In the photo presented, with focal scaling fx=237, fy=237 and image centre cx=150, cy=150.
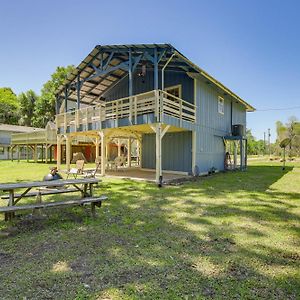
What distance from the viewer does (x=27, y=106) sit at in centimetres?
Result: 4509

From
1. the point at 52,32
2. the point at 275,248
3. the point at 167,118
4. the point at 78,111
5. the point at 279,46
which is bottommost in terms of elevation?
the point at 275,248

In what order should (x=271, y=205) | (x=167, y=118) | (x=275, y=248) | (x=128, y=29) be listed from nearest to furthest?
(x=275, y=248) < (x=271, y=205) < (x=167, y=118) < (x=128, y=29)

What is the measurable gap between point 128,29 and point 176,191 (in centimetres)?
1181

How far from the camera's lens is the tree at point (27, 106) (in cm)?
4419

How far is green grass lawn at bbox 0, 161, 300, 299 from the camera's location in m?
2.60

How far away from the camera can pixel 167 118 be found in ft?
34.8

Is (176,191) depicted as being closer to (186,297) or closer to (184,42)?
(186,297)

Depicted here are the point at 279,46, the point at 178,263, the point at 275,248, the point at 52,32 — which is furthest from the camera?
the point at 279,46

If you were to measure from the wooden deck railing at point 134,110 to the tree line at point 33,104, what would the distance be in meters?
21.7

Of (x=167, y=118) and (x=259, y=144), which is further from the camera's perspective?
(x=259, y=144)

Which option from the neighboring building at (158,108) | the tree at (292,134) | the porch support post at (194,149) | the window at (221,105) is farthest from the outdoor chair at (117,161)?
the tree at (292,134)

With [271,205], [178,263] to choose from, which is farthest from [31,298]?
[271,205]

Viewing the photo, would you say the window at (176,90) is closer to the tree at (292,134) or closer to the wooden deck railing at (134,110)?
the wooden deck railing at (134,110)

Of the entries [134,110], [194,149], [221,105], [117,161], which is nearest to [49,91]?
[117,161]
